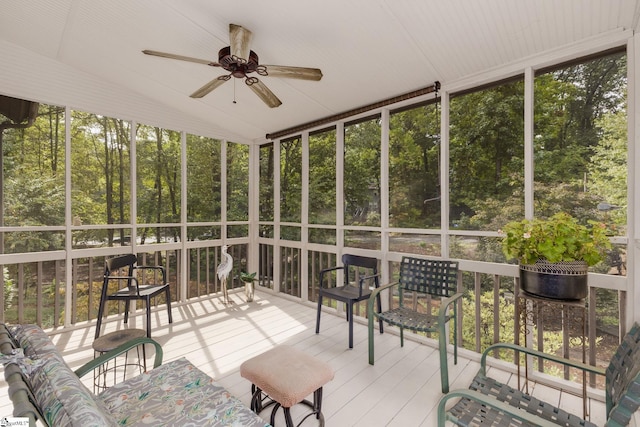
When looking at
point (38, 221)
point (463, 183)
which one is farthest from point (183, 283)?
point (463, 183)

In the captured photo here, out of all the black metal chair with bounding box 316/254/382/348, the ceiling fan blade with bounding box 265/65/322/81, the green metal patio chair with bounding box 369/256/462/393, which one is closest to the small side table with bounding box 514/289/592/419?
the green metal patio chair with bounding box 369/256/462/393

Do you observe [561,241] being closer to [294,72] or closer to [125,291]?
[294,72]

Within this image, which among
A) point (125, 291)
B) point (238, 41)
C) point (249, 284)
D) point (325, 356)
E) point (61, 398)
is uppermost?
point (238, 41)

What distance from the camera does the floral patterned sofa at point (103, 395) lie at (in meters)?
0.91

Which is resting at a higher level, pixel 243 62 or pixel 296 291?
pixel 243 62

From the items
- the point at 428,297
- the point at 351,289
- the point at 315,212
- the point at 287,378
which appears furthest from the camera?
the point at 315,212

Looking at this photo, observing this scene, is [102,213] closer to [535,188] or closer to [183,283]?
[183,283]

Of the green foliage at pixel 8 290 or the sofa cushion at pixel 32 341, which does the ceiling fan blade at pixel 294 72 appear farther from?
the green foliage at pixel 8 290

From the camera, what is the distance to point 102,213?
12.4 ft

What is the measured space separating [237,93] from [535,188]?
10.8ft

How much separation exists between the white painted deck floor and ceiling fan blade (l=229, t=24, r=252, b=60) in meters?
Answer: 2.58

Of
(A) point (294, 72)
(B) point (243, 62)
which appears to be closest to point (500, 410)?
(A) point (294, 72)

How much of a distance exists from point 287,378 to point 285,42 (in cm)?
259

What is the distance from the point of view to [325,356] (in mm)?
2852
